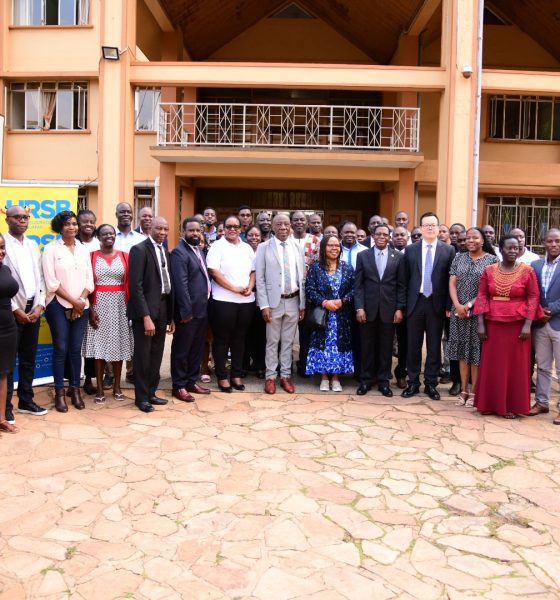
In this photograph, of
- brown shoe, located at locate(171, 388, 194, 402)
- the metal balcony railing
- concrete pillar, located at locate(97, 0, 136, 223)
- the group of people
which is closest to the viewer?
the group of people

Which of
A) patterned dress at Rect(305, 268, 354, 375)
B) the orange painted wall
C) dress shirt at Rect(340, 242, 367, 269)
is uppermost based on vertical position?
the orange painted wall

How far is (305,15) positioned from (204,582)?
16.0 meters

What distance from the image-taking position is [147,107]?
16031 millimetres

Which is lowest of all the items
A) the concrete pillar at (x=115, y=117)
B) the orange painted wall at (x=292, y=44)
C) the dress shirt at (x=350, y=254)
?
the dress shirt at (x=350, y=254)

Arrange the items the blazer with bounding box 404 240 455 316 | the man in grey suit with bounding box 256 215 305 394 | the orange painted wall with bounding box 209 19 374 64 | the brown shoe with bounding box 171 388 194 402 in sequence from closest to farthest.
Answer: the brown shoe with bounding box 171 388 194 402, the blazer with bounding box 404 240 455 316, the man in grey suit with bounding box 256 215 305 394, the orange painted wall with bounding box 209 19 374 64

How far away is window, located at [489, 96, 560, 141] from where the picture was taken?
16.0 m

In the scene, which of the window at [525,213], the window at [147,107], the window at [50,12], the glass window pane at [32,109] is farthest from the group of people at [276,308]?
the window at [50,12]

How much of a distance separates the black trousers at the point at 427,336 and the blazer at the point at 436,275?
0.20 ft

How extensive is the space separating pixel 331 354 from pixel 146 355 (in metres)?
2.01

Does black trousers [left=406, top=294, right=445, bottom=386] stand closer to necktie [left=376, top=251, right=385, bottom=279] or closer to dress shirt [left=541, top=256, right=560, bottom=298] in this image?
necktie [left=376, top=251, right=385, bottom=279]

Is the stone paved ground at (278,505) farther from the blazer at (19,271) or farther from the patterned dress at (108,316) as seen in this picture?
the blazer at (19,271)

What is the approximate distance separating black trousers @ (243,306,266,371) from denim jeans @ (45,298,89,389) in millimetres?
2025

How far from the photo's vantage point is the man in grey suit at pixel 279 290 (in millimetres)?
6684

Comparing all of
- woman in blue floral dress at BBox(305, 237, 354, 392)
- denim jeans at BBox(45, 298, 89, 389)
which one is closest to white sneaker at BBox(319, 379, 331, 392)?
woman in blue floral dress at BBox(305, 237, 354, 392)
